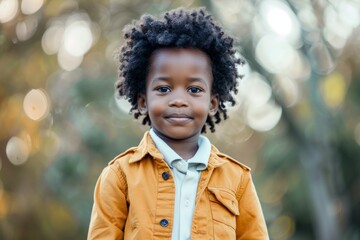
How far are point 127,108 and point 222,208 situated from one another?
5898 mm

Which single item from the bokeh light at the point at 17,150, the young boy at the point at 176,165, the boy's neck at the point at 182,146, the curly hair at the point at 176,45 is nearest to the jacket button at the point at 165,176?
the young boy at the point at 176,165

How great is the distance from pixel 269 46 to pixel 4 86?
4206 mm

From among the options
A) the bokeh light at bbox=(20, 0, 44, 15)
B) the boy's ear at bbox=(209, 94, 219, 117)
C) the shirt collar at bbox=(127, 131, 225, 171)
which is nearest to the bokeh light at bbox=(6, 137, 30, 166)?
the bokeh light at bbox=(20, 0, 44, 15)

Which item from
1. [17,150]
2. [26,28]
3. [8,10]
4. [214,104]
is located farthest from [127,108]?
[214,104]

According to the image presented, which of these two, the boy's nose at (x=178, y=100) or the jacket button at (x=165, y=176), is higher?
the boy's nose at (x=178, y=100)

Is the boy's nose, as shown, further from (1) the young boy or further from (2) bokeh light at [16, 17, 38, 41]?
(2) bokeh light at [16, 17, 38, 41]

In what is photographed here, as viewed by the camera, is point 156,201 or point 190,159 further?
point 190,159

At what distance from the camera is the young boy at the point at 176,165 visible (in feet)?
10.6

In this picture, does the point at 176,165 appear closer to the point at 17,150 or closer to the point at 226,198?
the point at 226,198

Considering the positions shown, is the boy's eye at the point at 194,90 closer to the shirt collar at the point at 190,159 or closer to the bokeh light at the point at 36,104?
the shirt collar at the point at 190,159

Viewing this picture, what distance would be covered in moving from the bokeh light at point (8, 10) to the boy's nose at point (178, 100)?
7983mm

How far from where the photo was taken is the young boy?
324 centimetres

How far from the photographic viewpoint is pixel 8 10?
11.1m

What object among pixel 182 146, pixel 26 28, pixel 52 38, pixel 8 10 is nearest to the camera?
pixel 182 146
